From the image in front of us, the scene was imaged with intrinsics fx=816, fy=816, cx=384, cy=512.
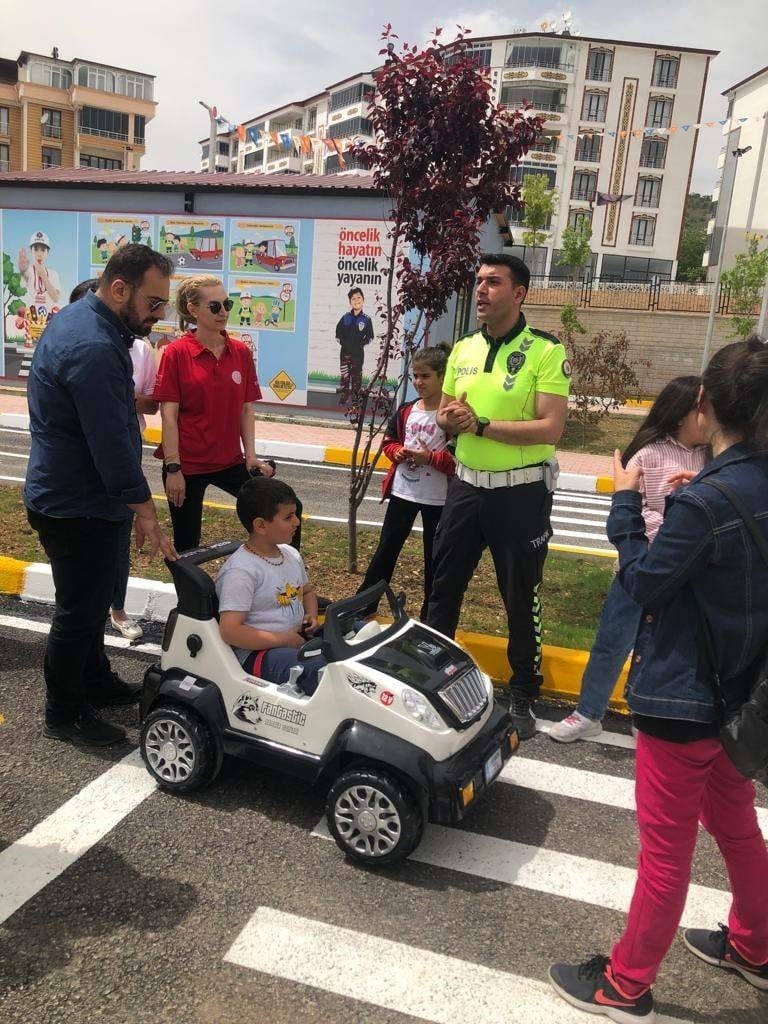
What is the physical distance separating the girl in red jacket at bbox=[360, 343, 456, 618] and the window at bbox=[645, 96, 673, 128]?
70154 millimetres

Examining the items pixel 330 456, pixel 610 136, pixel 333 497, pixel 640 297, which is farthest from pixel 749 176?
pixel 333 497

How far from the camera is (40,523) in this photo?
11.8 ft

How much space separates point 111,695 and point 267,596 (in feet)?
4.34

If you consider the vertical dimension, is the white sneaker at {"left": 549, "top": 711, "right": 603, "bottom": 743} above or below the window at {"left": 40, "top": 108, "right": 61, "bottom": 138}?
below

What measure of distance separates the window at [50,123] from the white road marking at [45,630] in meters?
70.7

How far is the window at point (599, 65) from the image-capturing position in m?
63.7

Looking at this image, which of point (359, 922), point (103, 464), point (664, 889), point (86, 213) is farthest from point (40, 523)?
point (86, 213)

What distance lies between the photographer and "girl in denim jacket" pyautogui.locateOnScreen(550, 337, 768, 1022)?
1.99m

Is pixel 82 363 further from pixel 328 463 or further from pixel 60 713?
pixel 328 463

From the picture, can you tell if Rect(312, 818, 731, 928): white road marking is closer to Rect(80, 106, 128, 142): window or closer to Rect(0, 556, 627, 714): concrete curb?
Rect(0, 556, 627, 714): concrete curb

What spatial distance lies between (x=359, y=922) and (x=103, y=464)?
1997 millimetres

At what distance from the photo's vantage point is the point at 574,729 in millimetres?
4043

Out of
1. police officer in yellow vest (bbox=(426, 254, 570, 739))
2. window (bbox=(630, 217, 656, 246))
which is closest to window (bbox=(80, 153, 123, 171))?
window (bbox=(630, 217, 656, 246))

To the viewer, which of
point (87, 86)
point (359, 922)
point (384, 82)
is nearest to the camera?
point (359, 922)
